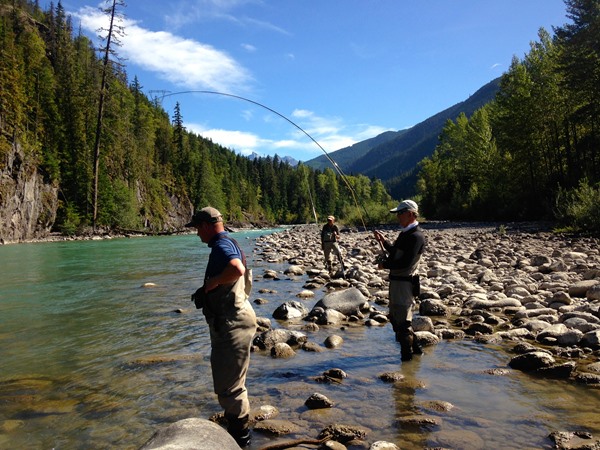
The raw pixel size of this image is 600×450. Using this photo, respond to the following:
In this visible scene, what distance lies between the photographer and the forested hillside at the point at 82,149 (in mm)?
42844

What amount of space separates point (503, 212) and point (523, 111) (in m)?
9.89

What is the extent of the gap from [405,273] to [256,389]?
251cm

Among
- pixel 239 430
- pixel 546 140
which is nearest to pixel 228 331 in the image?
pixel 239 430

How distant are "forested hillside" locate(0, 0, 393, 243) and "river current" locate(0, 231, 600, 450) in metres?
7.41

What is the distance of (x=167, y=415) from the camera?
4.30 m

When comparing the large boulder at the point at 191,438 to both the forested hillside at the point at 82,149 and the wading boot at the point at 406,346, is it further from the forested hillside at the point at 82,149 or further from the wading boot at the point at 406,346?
the forested hillside at the point at 82,149

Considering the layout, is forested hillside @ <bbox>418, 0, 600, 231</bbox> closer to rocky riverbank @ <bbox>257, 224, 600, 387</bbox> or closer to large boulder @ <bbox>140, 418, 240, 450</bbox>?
rocky riverbank @ <bbox>257, 224, 600, 387</bbox>

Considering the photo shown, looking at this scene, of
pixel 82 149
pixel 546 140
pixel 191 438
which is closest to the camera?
pixel 191 438

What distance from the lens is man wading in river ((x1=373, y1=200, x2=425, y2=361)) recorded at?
18.7ft

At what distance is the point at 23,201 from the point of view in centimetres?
4422

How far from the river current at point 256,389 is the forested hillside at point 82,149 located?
292 inches

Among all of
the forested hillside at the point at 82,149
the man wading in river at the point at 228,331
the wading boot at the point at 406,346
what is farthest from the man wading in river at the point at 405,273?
the forested hillside at the point at 82,149

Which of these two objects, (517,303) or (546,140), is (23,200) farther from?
(546,140)

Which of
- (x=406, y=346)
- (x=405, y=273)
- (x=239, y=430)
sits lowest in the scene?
(x=239, y=430)
